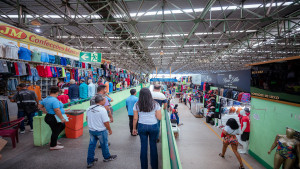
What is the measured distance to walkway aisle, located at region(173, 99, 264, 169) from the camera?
486 centimetres

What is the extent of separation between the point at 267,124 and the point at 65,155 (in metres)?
6.08

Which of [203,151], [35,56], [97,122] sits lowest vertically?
[203,151]

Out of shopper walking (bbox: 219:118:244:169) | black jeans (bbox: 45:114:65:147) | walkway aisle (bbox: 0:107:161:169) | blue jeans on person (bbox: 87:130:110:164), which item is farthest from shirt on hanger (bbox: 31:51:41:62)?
shopper walking (bbox: 219:118:244:169)

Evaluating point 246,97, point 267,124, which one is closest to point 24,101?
point 267,124

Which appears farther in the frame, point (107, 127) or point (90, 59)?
point (90, 59)

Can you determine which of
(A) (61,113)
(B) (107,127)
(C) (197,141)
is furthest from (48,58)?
(C) (197,141)

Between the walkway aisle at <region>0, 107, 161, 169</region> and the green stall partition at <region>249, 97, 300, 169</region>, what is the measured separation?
12.0 feet

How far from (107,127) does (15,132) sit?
8.92 feet

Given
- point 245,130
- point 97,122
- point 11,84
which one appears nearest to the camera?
point 97,122

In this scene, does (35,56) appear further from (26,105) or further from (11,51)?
(26,105)

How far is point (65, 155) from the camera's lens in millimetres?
3168

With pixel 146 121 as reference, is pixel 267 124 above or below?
below

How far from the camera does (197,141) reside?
271 inches

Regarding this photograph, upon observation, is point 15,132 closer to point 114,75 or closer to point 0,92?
point 0,92
